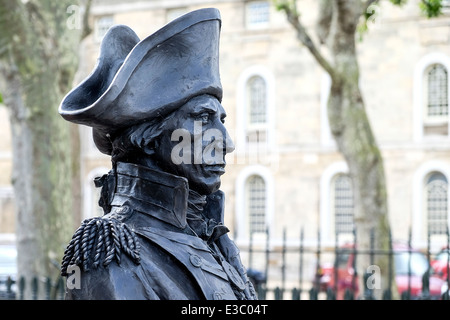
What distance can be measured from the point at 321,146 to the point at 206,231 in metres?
23.7

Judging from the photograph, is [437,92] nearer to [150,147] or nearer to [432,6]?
[432,6]

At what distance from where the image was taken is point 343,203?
86.1 ft

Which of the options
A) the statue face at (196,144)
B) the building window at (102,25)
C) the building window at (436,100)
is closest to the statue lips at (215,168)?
the statue face at (196,144)

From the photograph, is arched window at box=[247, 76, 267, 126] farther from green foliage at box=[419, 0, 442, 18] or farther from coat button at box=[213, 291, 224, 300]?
coat button at box=[213, 291, 224, 300]

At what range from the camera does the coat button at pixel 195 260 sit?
2.73m

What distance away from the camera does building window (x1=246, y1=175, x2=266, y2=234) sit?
90.2 ft

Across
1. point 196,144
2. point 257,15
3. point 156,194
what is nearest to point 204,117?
point 196,144

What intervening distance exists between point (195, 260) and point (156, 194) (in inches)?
10.9

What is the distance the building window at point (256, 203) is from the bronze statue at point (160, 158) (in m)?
24.6

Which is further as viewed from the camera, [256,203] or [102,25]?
[102,25]

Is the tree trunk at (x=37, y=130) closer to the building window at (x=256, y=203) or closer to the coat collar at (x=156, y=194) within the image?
the coat collar at (x=156, y=194)

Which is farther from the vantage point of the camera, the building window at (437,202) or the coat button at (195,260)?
the building window at (437,202)

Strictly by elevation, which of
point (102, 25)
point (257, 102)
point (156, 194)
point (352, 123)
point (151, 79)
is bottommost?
point (156, 194)

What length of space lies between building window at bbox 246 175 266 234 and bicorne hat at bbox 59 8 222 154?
80.7 ft
